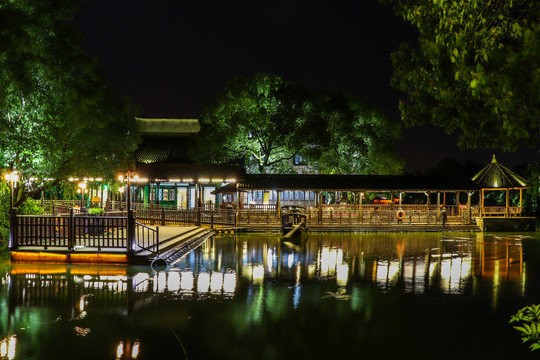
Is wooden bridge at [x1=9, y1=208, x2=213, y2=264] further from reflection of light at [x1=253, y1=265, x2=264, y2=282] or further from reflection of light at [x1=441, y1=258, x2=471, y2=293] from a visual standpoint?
reflection of light at [x1=441, y1=258, x2=471, y2=293]

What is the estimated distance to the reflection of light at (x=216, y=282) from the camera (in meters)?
12.0

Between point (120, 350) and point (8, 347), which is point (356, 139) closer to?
point (120, 350)

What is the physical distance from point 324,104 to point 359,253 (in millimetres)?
20621

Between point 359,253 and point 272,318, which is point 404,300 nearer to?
point 272,318

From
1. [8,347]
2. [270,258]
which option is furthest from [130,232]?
[8,347]

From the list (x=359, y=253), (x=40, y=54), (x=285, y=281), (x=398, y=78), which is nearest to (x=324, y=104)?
(x=359, y=253)

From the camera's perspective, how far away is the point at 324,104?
3819cm

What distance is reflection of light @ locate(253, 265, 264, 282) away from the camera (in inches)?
527

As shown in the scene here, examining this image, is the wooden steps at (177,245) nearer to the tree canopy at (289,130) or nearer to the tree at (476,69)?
the tree at (476,69)

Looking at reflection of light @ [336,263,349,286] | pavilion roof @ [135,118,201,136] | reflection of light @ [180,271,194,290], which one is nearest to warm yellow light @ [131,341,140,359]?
reflection of light @ [180,271,194,290]

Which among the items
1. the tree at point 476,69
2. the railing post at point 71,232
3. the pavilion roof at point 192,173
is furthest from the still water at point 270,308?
the pavilion roof at point 192,173

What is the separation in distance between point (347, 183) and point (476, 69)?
28136 millimetres

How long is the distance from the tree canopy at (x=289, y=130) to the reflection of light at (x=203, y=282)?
22.4m

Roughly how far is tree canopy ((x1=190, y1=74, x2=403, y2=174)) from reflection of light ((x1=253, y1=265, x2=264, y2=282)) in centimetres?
2073
